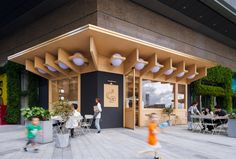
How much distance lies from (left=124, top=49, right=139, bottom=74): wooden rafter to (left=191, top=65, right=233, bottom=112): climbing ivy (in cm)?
782

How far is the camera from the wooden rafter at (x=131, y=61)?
11297 millimetres

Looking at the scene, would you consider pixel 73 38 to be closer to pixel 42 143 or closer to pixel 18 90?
pixel 42 143

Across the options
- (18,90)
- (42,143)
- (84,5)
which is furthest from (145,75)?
(18,90)

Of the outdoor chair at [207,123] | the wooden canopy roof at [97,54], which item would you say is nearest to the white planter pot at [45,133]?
the wooden canopy roof at [97,54]

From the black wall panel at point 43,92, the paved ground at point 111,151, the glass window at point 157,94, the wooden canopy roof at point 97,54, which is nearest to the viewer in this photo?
the paved ground at point 111,151

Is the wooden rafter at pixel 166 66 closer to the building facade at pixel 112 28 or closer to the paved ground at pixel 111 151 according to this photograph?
the building facade at pixel 112 28

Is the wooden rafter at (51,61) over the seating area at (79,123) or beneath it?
over

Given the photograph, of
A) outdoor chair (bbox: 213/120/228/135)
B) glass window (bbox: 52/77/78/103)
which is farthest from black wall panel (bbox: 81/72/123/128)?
outdoor chair (bbox: 213/120/228/135)

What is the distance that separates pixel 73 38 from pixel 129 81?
187 inches

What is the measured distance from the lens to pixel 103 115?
11.7m

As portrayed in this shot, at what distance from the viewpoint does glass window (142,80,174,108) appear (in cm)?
1413

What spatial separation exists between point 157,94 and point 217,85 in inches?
354

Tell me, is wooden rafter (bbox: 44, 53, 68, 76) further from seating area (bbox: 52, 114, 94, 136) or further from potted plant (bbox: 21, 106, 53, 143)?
potted plant (bbox: 21, 106, 53, 143)

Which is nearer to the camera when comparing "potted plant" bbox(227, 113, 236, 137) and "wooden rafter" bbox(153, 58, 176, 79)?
"potted plant" bbox(227, 113, 236, 137)
